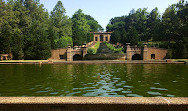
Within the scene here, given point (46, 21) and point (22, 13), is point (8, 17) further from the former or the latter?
point (46, 21)

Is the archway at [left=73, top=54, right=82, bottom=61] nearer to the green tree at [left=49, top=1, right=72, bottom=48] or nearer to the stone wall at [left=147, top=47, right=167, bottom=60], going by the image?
the green tree at [left=49, top=1, right=72, bottom=48]

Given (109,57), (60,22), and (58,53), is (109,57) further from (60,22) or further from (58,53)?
(60,22)

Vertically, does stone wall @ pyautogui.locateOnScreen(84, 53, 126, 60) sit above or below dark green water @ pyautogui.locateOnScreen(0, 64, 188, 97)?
above

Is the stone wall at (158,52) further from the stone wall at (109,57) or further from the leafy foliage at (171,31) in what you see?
the stone wall at (109,57)

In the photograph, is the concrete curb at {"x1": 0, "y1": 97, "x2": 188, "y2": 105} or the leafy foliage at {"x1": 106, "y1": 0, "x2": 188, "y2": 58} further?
the leafy foliage at {"x1": 106, "y1": 0, "x2": 188, "y2": 58}

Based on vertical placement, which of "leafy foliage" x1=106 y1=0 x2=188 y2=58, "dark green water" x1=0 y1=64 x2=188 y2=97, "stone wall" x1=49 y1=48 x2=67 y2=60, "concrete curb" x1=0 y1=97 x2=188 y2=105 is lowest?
"dark green water" x1=0 y1=64 x2=188 y2=97

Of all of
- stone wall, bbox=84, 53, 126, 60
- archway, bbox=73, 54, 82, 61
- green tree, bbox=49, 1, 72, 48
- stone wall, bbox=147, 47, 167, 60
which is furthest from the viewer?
green tree, bbox=49, 1, 72, 48

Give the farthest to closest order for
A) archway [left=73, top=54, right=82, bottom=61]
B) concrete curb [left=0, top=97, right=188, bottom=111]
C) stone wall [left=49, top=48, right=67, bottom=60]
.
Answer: archway [left=73, top=54, right=82, bottom=61]
stone wall [left=49, top=48, right=67, bottom=60]
concrete curb [left=0, top=97, right=188, bottom=111]

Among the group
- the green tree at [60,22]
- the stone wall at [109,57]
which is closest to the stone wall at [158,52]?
the stone wall at [109,57]

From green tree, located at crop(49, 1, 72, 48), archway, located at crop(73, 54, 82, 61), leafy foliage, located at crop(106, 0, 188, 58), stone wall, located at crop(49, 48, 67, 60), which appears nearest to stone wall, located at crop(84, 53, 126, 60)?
archway, located at crop(73, 54, 82, 61)

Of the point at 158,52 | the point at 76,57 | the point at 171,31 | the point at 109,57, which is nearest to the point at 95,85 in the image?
the point at 109,57
